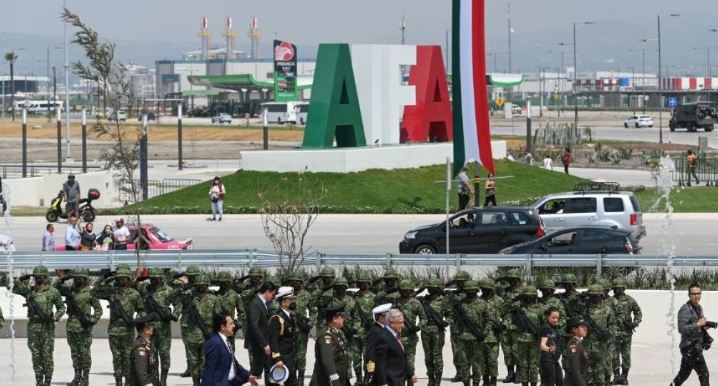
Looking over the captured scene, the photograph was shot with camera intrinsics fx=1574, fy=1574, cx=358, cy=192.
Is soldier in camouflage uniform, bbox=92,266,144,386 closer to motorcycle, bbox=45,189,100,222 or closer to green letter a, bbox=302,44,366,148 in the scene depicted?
motorcycle, bbox=45,189,100,222

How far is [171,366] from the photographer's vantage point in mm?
22359

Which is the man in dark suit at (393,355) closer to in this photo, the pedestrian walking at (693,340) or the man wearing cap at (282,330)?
the man wearing cap at (282,330)

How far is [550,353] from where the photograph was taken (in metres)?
16.7

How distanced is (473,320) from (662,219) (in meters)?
22.8

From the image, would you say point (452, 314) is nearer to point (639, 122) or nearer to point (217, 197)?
point (217, 197)

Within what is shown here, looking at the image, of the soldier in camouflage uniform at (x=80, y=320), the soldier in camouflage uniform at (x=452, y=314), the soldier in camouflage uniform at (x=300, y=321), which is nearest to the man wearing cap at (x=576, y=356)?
the soldier in camouflage uniform at (x=452, y=314)

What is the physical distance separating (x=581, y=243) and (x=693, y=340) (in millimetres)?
10923

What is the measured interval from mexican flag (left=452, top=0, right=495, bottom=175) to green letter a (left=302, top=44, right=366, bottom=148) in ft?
13.7

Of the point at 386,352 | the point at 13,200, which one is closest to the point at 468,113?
the point at 13,200

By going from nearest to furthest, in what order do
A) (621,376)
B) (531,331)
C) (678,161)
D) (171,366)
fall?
(531,331), (621,376), (171,366), (678,161)

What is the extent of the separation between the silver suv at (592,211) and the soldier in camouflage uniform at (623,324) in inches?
568

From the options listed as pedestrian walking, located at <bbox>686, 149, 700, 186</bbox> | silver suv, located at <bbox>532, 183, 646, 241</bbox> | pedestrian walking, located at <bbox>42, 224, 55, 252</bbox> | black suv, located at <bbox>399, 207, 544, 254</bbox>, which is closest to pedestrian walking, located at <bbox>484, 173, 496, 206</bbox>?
silver suv, located at <bbox>532, 183, 646, 241</bbox>

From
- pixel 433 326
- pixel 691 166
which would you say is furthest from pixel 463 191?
pixel 433 326

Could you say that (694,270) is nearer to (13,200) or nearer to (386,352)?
(386,352)
